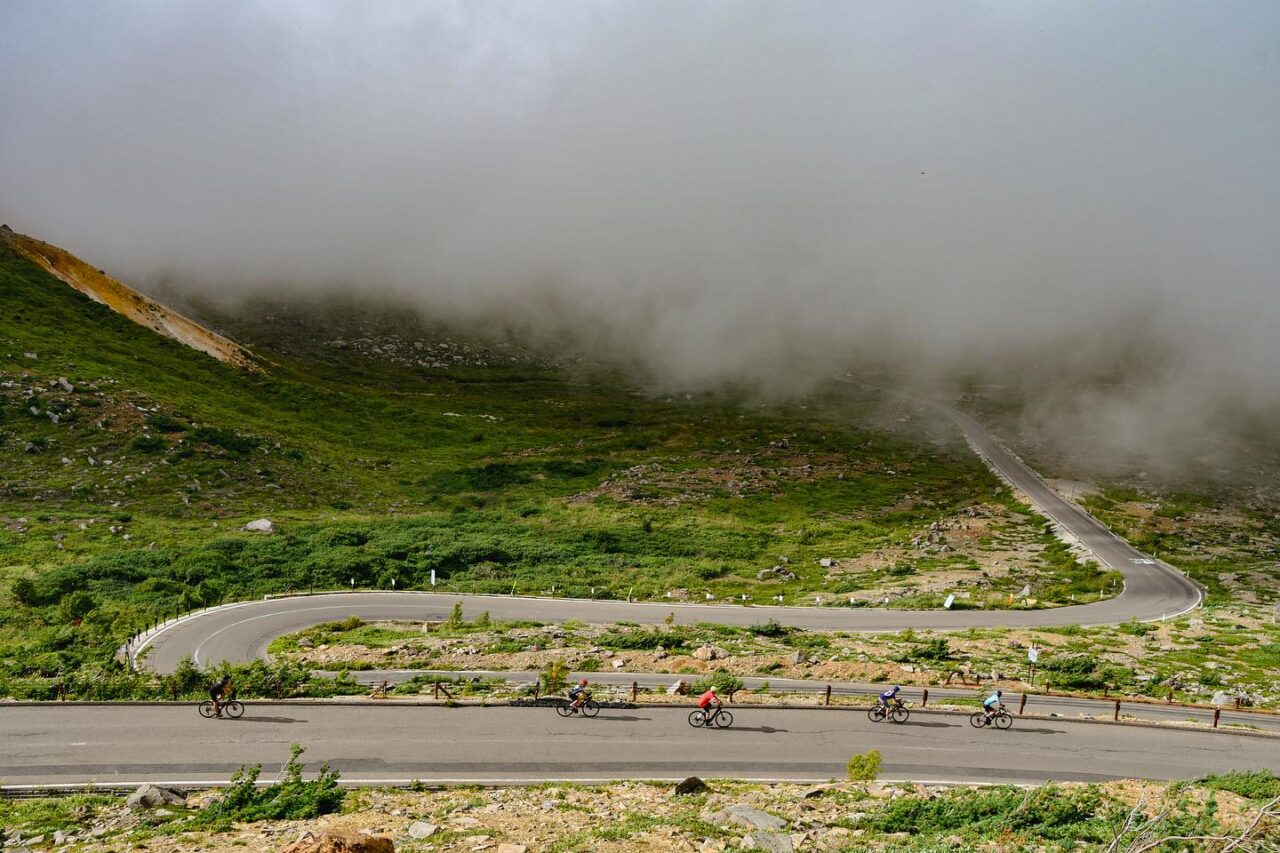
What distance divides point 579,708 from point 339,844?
14884 mm

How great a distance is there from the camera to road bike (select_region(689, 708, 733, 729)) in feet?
80.8

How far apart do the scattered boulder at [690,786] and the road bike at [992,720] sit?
12430mm

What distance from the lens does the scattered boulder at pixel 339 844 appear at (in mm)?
11105

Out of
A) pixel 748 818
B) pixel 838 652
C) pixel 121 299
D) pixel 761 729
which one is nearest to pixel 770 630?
pixel 838 652

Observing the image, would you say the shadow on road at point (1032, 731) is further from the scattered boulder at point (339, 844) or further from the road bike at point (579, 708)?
the scattered boulder at point (339, 844)

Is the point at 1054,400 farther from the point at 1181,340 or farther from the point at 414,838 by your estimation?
the point at 414,838

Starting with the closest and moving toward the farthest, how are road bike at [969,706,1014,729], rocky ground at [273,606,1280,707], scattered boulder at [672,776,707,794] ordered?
scattered boulder at [672,776,707,794], road bike at [969,706,1014,729], rocky ground at [273,606,1280,707]

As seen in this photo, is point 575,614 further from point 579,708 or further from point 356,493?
point 356,493

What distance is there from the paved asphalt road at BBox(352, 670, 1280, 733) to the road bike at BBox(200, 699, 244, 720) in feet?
18.4

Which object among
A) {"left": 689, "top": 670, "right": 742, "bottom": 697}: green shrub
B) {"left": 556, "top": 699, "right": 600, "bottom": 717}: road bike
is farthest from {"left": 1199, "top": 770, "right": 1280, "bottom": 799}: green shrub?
{"left": 556, "top": 699, "right": 600, "bottom": 717}: road bike

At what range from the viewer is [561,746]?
895 inches

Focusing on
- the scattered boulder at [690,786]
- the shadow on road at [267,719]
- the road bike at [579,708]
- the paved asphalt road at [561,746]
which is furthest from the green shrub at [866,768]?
the shadow on road at [267,719]

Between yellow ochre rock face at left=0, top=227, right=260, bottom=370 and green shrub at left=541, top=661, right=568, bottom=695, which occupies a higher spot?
yellow ochre rock face at left=0, top=227, right=260, bottom=370

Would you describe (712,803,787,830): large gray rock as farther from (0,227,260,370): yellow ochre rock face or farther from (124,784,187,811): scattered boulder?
(0,227,260,370): yellow ochre rock face
